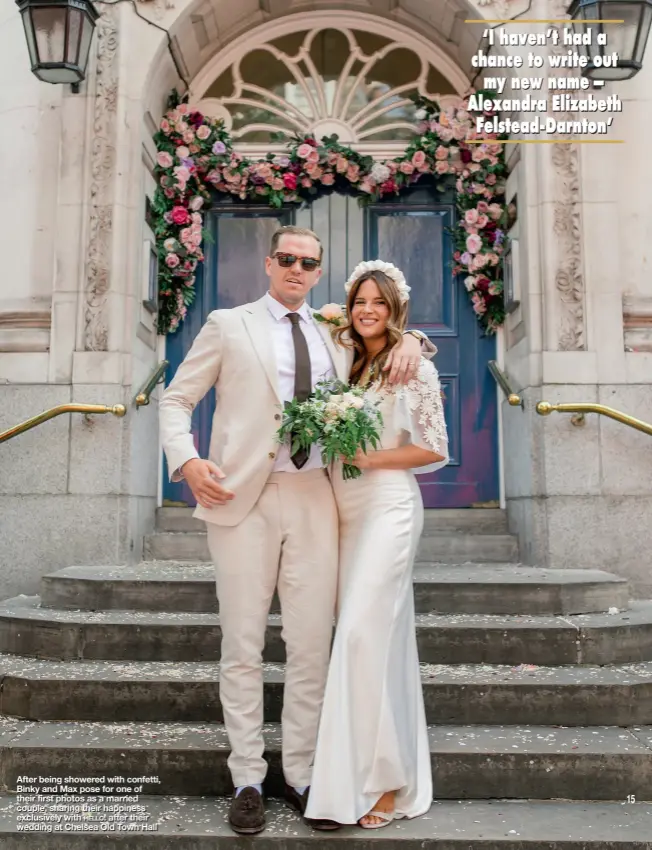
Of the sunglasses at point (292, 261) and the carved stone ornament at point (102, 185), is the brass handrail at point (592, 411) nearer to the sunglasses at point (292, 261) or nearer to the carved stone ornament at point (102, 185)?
the sunglasses at point (292, 261)

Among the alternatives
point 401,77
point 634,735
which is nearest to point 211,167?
point 401,77

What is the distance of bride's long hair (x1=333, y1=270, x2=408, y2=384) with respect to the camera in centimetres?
326

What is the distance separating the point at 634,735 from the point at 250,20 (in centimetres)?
621

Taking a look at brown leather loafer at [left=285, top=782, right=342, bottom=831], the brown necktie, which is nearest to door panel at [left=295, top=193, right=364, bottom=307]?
the brown necktie

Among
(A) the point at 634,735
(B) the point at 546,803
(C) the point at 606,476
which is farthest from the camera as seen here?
(C) the point at 606,476

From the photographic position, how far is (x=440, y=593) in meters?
4.57

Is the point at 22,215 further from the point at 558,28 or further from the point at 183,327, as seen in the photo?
the point at 558,28

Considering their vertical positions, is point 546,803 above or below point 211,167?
below

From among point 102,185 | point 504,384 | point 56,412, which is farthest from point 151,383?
point 504,384

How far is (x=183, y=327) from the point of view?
664 cm

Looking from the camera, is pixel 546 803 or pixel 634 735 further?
pixel 634 735

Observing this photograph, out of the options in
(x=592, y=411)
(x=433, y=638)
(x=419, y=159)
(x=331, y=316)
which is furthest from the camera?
(x=419, y=159)

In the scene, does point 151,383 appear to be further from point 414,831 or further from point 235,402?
point 414,831

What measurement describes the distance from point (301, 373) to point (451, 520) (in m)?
3.27
